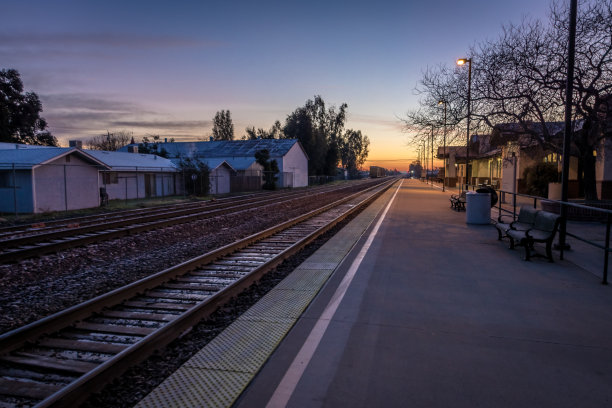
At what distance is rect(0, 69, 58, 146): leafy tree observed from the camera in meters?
51.3

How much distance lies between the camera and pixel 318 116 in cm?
9269

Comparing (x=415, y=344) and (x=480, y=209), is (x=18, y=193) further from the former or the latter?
(x=415, y=344)

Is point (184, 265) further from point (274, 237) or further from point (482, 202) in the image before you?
point (482, 202)

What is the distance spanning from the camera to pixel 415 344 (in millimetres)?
4125

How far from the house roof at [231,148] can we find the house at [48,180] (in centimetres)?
3367

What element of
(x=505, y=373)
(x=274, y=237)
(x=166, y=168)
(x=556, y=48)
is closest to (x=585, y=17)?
(x=556, y=48)

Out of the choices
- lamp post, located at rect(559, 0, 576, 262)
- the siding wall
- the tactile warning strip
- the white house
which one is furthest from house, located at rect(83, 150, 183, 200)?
lamp post, located at rect(559, 0, 576, 262)

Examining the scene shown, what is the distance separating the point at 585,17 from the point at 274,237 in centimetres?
1264

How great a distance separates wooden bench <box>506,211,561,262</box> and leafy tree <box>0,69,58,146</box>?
60.1 metres

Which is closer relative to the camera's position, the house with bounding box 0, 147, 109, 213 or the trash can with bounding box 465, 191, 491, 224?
the trash can with bounding box 465, 191, 491, 224

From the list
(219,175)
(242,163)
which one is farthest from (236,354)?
(242,163)

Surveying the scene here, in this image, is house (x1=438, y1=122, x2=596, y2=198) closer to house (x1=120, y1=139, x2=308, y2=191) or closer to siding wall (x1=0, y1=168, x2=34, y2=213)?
siding wall (x1=0, y1=168, x2=34, y2=213)

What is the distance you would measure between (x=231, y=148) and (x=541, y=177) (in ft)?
151

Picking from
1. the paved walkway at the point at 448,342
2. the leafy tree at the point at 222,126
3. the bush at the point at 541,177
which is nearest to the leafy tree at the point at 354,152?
the leafy tree at the point at 222,126
